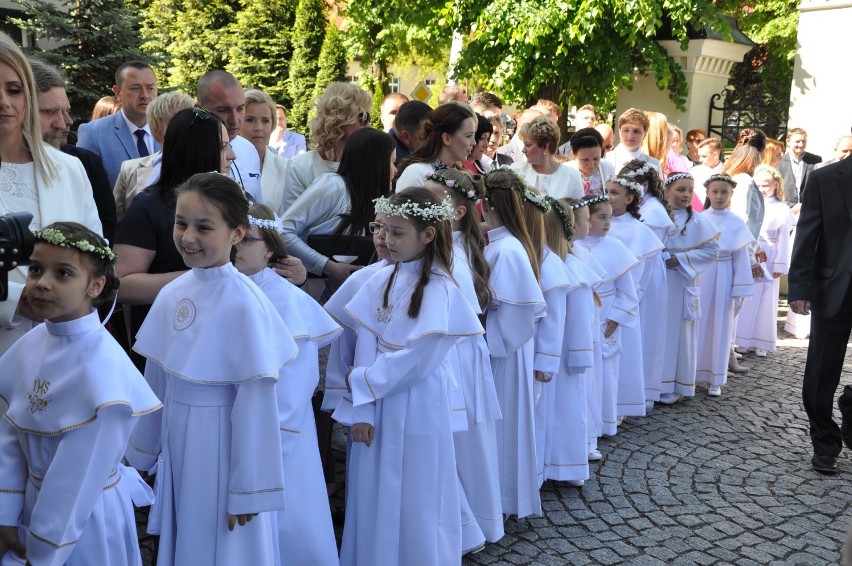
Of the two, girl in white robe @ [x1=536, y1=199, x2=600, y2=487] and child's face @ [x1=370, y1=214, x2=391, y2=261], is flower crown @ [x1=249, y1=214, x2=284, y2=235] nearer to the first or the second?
child's face @ [x1=370, y1=214, x2=391, y2=261]

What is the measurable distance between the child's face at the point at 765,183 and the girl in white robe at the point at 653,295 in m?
2.98

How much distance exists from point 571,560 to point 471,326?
1.48m

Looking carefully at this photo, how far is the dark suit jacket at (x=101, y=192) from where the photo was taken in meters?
4.54

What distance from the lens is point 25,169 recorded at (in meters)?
3.58

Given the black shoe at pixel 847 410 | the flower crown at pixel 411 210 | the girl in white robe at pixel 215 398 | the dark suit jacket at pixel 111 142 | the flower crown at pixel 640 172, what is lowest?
the black shoe at pixel 847 410

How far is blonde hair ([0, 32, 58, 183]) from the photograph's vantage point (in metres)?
3.37

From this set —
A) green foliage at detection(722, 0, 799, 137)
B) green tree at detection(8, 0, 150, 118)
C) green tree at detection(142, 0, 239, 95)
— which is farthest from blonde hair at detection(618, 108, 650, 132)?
green tree at detection(142, 0, 239, 95)

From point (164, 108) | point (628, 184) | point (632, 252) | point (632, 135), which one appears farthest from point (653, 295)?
point (164, 108)

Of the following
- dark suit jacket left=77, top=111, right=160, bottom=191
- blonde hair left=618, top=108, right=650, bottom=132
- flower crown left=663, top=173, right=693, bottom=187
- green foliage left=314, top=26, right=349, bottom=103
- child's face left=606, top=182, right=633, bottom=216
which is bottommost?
child's face left=606, top=182, right=633, bottom=216

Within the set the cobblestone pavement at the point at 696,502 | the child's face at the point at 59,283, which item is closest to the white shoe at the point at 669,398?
the cobblestone pavement at the point at 696,502

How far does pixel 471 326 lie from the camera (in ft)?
13.8

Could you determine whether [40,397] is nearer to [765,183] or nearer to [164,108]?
[164,108]

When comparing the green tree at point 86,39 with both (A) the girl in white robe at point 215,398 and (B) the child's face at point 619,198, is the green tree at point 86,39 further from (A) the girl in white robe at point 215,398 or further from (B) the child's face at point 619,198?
(A) the girl in white robe at point 215,398

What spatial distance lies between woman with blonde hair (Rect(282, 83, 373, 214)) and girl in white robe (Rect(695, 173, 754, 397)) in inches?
161
